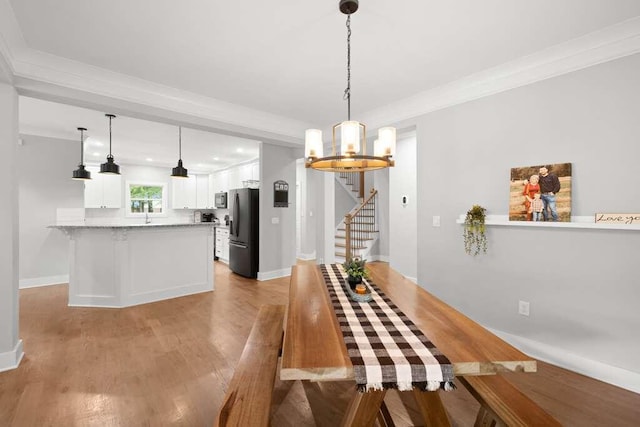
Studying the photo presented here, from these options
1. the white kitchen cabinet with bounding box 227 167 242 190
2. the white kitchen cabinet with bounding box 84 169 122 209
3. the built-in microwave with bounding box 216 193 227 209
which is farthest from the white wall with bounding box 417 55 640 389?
the white kitchen cabinet with bounding box 84 169 122 209

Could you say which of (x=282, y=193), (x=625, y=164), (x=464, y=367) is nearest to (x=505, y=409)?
(x=464, y=367)

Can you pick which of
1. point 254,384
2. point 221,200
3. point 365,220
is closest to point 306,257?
Result: point 365,220

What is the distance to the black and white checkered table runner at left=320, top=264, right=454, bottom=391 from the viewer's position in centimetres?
101

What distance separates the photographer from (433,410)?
1392 mm

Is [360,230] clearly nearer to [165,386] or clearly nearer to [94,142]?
[165,386]

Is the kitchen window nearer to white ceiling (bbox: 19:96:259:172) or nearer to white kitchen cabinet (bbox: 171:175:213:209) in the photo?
white kitchen cabinet (bbox: 171:175:213:209)

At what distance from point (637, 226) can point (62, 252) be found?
7.18m

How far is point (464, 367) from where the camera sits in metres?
1.05

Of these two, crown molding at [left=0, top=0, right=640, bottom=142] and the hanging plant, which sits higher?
crown molding at [left=0, top=0, right=640, bottom=142]

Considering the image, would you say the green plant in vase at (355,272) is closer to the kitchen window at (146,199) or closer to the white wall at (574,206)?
the white wall at (574,206)

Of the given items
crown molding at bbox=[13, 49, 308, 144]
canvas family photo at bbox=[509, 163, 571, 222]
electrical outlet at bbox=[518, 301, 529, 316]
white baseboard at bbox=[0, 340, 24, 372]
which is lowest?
white baseboard at bbox=[0, 340, 24, 372]

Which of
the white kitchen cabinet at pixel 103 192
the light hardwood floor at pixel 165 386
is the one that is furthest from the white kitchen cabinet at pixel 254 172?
the light hardwood floor at pixel 165 386

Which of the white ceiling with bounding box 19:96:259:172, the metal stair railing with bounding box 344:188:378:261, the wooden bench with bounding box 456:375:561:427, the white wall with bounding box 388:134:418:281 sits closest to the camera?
the wooden bench with bounding box 456:375:561:427

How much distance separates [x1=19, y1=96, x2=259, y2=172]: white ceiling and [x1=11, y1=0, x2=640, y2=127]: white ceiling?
1470mm
